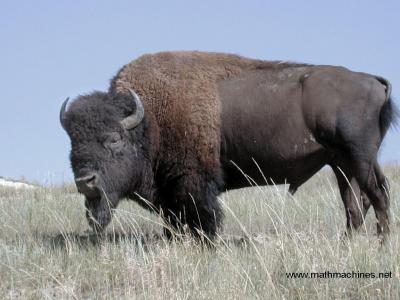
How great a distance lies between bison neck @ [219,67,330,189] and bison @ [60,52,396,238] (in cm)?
1

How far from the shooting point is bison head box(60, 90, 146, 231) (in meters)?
6.87

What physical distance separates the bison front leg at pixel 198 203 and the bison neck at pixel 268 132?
42 cm

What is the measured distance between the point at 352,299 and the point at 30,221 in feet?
16.9

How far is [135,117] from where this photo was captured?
7.32 meters

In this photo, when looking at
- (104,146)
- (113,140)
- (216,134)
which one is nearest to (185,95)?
(216,134)

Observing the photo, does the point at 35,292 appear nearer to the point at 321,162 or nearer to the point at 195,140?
the point at 195,140

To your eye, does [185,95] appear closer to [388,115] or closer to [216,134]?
[216,134]

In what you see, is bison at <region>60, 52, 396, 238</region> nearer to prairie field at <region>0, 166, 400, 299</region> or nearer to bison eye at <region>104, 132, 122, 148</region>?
bison eye at <region>104, 132, 122, 148</region>

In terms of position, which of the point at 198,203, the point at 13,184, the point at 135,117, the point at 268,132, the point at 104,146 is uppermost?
the point at 135,117

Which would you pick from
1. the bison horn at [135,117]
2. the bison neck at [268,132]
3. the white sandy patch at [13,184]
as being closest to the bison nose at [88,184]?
the bison horn at [135,117]

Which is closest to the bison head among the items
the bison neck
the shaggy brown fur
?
the shaggy brown fur

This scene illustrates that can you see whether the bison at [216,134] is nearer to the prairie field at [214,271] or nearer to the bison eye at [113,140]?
the bison eye at [113,140]

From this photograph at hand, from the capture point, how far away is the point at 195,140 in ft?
23.8

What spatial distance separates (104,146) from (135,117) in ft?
1.65
